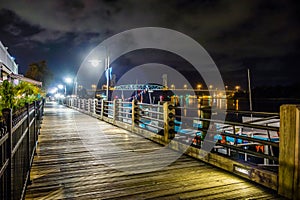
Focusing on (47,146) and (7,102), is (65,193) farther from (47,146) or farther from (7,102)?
(7,102)

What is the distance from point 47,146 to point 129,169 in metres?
2.97

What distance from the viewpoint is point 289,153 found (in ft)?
9.87

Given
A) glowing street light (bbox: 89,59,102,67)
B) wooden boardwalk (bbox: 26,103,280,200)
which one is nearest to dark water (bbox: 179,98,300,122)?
wooden boardwalk (bbox: 26,103,280,200)

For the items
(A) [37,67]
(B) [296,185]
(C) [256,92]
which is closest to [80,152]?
(B) [296,185]

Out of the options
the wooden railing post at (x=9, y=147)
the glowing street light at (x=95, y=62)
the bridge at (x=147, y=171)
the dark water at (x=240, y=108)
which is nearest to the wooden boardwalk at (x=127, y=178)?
the bridge at (x=147, y=171)

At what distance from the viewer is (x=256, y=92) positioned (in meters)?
69.7

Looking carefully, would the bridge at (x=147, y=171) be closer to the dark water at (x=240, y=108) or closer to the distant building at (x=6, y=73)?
the dark water at (x=240, y=108)

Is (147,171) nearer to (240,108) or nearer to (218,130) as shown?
(218,130)

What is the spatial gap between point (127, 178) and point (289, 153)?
2.34 metres

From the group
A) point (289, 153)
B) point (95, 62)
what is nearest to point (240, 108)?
point (95, 62)

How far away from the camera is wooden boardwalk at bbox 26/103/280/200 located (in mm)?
3082

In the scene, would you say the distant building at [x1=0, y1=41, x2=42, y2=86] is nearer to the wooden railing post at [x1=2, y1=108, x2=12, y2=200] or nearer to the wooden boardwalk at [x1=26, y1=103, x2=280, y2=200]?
the wooden boardwalk at [x1=26, y1=103, x2=280, y2=200]

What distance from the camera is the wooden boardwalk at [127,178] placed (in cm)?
308

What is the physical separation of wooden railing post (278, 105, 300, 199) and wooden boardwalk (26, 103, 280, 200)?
0.21m
